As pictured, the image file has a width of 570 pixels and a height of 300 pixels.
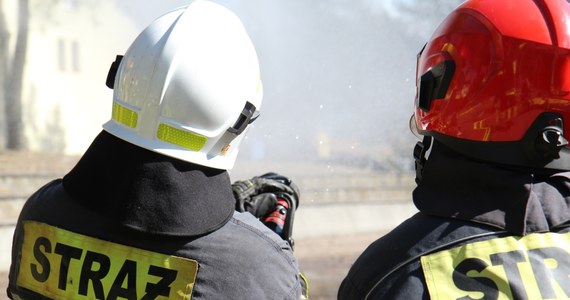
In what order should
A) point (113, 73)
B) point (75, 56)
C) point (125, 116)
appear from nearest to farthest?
1. point (125, 116)
2. point (113, 73)
3. point (75, 56)

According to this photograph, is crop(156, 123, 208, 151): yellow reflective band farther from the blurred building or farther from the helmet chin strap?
the blurred building

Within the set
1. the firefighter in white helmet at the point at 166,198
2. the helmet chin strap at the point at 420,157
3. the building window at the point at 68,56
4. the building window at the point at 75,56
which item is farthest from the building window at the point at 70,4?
the helmet chin strap at the point at 420,157

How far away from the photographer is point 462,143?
2283mm

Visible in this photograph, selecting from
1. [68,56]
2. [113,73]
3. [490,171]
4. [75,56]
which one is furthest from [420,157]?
[75,56]

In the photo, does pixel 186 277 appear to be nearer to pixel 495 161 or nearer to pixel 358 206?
pixel 495 161

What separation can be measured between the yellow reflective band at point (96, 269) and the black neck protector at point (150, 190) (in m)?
0.11

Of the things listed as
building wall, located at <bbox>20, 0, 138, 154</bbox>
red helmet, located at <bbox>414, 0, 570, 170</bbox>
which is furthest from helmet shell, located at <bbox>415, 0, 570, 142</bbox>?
building wall, located at <bbox>20, 0, 138, 154</bbox>

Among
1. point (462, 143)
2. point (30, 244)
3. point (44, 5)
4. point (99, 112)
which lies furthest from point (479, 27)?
point (99, 112)

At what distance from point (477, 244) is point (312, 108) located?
1331 cm

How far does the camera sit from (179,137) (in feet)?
8.31

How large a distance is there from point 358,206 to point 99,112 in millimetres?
10211

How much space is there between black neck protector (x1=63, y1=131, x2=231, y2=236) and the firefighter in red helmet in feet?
1.55

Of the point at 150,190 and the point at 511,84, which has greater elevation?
the point at 511,84

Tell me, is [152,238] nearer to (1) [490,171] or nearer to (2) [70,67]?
(1) [490,171]
